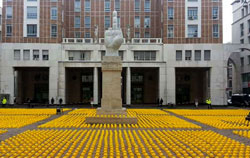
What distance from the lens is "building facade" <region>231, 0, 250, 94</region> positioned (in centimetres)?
7081

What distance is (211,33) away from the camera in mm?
57156

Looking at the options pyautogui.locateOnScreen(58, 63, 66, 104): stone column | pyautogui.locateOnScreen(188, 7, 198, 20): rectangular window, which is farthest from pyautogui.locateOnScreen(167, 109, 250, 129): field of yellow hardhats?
pyautogui.locateOnScreen(58, 63, 66, 104): stone column

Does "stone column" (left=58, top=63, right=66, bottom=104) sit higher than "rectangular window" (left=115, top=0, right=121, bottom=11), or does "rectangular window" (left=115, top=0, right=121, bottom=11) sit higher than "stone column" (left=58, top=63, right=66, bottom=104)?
"rectangular window" (left=115, top=0, right=121, bottom=11)

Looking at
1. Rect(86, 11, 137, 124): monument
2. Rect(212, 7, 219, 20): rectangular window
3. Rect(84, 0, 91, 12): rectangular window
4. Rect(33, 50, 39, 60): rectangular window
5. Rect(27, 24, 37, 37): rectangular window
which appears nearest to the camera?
Rect(86, 11, 137, 124): monument

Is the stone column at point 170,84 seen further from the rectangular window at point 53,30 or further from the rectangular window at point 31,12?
the rectangular window at point 31,12

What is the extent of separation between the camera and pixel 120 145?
1392cm

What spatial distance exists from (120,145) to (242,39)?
69.2 m

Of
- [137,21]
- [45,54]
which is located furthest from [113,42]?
[137,21]

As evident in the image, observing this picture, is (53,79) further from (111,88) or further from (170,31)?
(111,88)

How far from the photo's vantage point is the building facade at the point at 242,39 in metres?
70.8

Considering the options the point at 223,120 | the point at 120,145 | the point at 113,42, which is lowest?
the point at 223,120

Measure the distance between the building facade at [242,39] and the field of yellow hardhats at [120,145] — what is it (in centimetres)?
5921

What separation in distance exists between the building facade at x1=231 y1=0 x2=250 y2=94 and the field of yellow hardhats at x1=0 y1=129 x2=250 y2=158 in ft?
194

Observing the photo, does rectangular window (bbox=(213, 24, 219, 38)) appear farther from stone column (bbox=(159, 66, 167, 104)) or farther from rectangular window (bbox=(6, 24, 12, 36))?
rectangular window (bbox=(6, 24, 12, 36))
